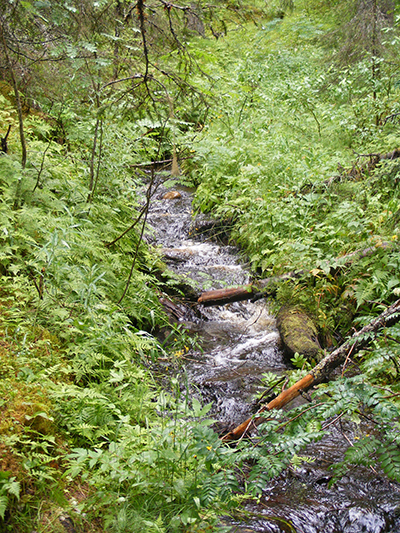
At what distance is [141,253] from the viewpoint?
573 centimetres

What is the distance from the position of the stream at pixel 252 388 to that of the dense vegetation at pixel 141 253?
22cm

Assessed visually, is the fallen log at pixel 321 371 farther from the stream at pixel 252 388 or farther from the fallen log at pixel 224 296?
the fallen log at pixel 224 296

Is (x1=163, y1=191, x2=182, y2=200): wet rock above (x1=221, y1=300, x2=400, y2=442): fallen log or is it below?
above

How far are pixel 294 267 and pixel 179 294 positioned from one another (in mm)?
1746

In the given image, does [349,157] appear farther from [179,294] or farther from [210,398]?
[210,398]

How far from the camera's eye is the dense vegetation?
7.11 ft

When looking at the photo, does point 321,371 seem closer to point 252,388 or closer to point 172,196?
point 252,388

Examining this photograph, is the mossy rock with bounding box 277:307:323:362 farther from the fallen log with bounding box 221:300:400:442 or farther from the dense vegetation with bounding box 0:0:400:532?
the fallen log with bounding box 221:300:400:442

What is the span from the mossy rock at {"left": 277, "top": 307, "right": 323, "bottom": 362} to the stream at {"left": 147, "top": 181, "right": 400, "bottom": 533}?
0.25 metres

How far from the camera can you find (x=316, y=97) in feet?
36.9

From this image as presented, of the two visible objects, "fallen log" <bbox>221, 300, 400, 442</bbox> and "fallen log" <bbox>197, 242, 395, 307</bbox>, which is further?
"fallen log" <bbox>197, 242, 395, 307</bbox>

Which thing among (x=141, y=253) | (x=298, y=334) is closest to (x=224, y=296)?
(x=141, y=253)

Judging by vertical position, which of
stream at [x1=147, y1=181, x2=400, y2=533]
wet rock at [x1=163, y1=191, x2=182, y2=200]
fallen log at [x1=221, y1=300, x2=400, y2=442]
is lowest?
stream at [x1=147, y1=181, x2=400, y2=533]

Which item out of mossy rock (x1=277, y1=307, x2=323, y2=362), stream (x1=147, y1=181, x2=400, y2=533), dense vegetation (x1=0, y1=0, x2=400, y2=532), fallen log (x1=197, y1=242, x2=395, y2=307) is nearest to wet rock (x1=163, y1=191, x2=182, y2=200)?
stream (x1=147, y1=181, x2=400, y2=533)
